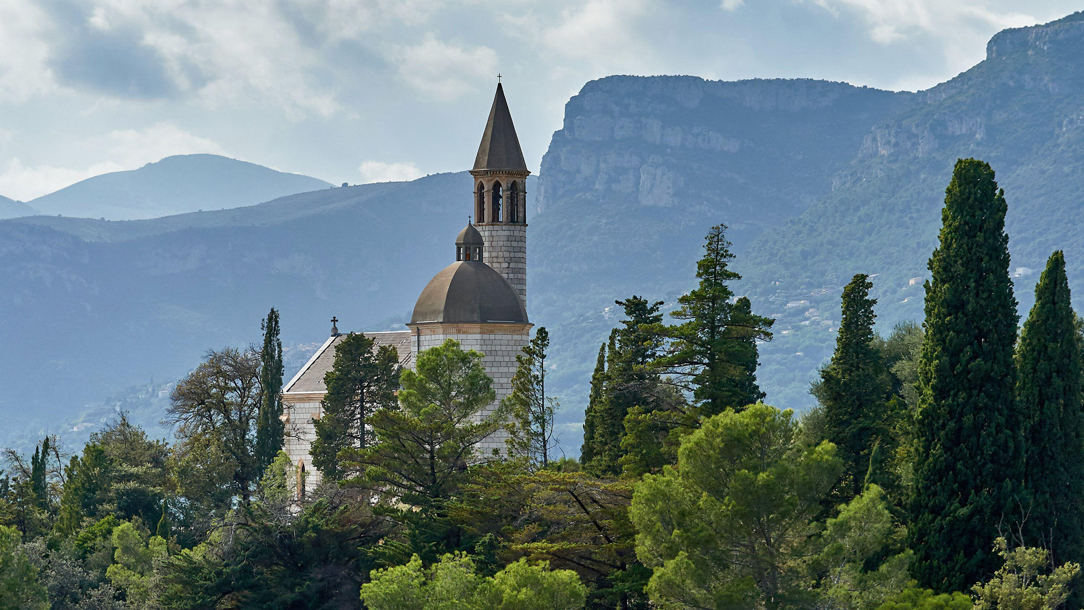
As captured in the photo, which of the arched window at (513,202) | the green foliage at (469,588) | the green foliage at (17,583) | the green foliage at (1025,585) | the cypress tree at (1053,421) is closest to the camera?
the green foliage at (1025,585)

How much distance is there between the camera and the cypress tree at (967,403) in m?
35.2

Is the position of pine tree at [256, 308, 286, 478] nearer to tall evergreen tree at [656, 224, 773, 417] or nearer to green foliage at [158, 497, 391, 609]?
green foliage at [158, 497, 391, 609]

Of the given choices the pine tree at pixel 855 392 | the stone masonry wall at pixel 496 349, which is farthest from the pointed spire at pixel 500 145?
the pine tree at pixel 855 392

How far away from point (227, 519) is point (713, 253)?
19.2 meters

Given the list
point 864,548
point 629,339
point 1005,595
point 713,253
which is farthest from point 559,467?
point 1005,595

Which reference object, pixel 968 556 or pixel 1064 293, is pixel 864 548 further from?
pixel 1064 293

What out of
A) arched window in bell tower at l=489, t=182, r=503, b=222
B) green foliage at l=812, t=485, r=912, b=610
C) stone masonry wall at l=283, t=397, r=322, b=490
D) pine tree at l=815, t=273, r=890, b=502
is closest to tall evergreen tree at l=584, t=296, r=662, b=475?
pine tree at l=815, t=273, r=890, b=502

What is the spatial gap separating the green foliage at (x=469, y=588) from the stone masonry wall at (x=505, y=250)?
27.2 meters

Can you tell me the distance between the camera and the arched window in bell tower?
68.2m

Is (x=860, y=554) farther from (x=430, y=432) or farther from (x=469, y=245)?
(x=469, y=245)

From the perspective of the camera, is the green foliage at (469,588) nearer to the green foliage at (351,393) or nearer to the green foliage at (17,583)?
the green foliage at (17,583)

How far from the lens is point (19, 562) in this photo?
49.6m

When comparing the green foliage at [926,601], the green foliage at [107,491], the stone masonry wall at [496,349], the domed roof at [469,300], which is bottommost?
the green foliage at [926,601]

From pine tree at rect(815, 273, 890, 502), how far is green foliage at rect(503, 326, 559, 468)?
12.4 m
